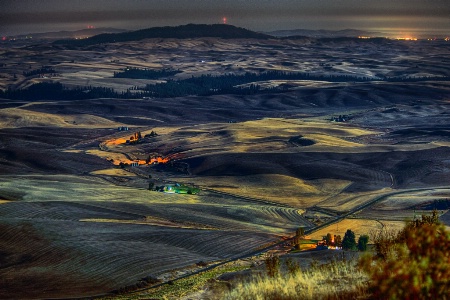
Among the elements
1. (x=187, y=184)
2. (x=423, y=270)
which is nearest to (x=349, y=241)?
(x=187, y=184)

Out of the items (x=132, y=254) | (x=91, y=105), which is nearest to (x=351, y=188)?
(x=132, y=254)

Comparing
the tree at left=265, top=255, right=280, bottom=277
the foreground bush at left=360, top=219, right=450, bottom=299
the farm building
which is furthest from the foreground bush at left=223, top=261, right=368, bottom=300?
the farm building

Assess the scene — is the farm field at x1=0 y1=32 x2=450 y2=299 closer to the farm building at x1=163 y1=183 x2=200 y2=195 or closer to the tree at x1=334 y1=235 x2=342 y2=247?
the farm building at x1=163 y1=183 x2=200 y2=195

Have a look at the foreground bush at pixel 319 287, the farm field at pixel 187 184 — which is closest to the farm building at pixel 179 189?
the farm field at pixel 187 184

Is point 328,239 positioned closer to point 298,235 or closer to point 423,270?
point 298,235

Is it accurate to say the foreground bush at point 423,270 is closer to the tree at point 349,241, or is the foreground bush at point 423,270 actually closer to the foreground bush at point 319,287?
the foreground bush at point 319,287

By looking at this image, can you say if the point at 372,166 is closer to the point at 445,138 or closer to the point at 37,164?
the point at 445,138

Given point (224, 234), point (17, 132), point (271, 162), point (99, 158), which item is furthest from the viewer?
point (17, 132)
